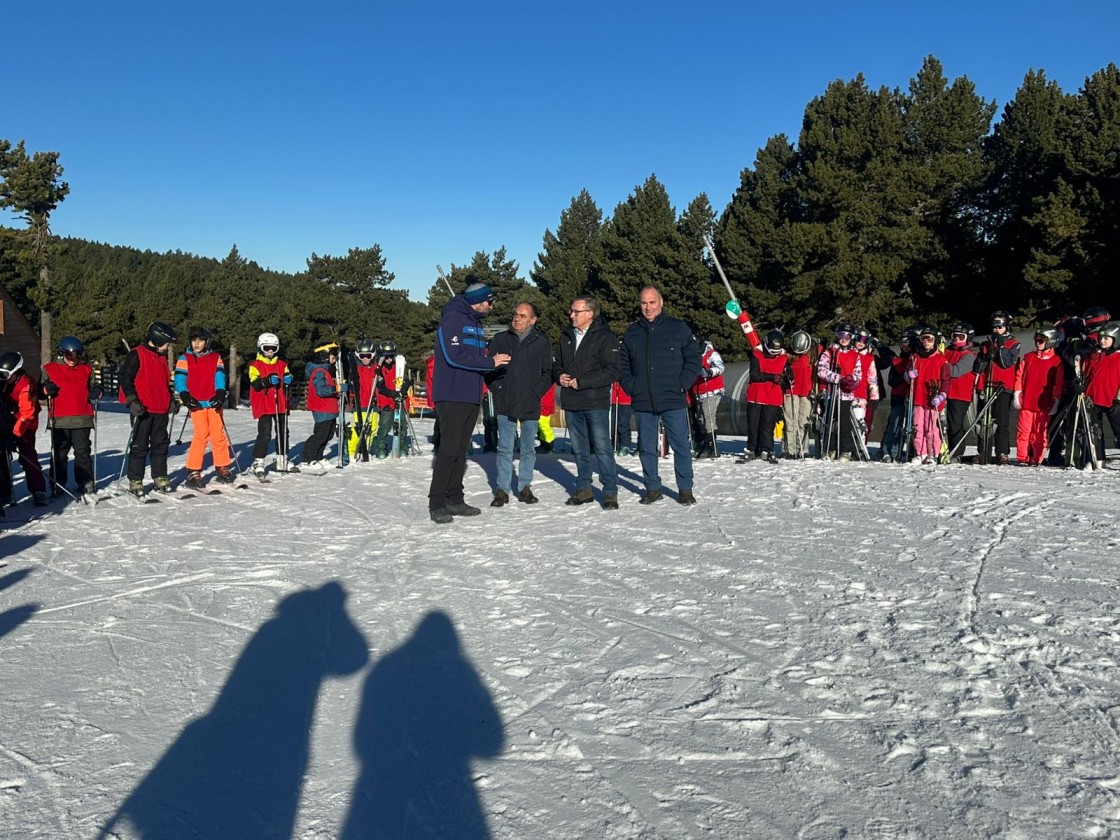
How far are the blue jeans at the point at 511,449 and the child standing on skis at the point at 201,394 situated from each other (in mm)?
3755

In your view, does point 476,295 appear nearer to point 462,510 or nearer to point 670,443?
point 462,510

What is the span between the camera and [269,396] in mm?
12469

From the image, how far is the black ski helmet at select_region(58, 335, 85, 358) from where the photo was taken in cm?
1003

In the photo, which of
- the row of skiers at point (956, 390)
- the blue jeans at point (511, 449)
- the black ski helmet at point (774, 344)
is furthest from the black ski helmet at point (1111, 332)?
the blue jeans at point (511, 449)

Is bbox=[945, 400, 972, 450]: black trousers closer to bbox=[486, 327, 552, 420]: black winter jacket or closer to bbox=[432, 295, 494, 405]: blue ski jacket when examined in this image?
bbox=[486, 327, 552, 420]: black winter jacket

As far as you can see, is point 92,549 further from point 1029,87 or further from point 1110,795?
point 1029,87

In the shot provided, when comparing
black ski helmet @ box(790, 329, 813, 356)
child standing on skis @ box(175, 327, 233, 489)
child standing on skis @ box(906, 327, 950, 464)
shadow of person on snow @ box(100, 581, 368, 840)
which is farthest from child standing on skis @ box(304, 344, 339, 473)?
child standing on skis @ box(906, 327, 950, 464)

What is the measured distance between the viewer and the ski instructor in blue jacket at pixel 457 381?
7.88 meters

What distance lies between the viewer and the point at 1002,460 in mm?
11977

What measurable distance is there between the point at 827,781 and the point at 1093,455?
966 centimetres

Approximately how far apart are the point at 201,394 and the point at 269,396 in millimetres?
2282

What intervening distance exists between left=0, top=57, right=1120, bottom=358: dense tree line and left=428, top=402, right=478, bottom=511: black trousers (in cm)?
1963

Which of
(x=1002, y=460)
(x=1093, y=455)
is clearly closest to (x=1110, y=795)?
(x=1093, y=455)

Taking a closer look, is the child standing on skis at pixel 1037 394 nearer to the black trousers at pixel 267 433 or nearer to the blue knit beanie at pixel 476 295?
the blue knit beanie at pixel 476 295
